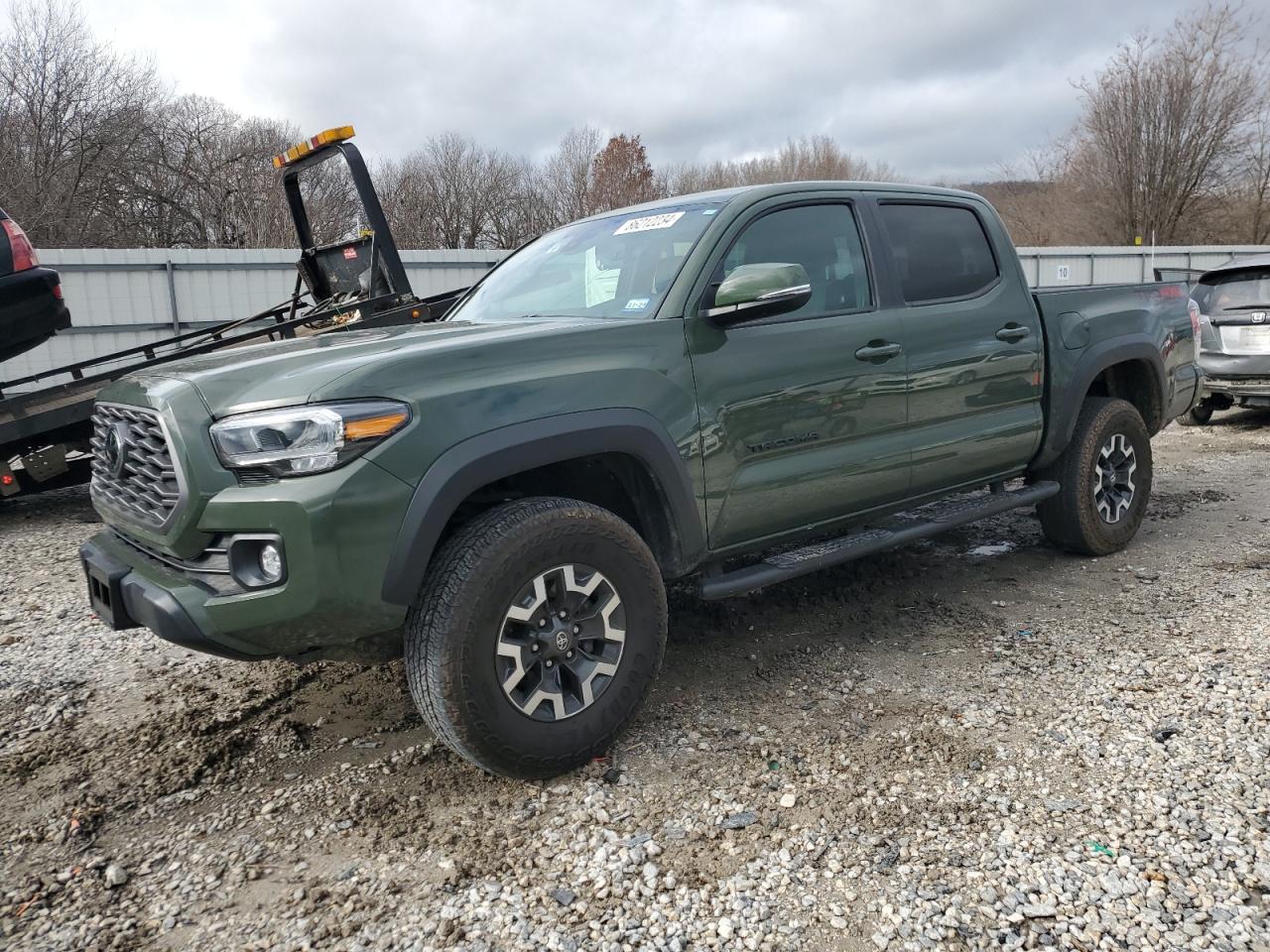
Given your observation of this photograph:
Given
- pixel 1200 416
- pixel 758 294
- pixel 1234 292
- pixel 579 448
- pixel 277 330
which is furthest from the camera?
pixel 1200 416

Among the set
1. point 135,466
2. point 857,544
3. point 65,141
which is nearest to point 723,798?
point 857,544

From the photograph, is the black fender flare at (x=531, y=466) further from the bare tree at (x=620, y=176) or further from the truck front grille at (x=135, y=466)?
the bare tree at (x=620, y=176)

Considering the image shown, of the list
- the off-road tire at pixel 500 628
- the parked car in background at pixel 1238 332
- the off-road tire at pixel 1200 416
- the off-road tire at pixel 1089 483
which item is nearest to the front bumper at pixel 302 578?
the off-road tire at pixel 500 628

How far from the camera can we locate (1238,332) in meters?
9.01

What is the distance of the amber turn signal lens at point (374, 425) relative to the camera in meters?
2.50

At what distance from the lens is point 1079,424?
15.7ft

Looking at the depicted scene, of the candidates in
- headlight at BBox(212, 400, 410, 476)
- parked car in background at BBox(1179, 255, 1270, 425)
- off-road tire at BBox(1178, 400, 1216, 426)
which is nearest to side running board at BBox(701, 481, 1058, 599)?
headlight at BBox(212, 400, 410, 476)

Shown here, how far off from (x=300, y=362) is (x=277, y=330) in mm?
3905

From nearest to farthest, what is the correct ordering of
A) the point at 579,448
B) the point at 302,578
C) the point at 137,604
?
the point at 302,578
the point at 137,604
the point at 579,448

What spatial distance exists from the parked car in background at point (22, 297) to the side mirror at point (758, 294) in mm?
5169

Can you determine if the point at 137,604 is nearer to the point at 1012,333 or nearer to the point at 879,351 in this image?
the point at 879,351

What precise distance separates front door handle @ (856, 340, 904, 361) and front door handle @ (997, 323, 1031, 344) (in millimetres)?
764

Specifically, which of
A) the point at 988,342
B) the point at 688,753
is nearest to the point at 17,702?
the point at 688,753

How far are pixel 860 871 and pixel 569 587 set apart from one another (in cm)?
113
